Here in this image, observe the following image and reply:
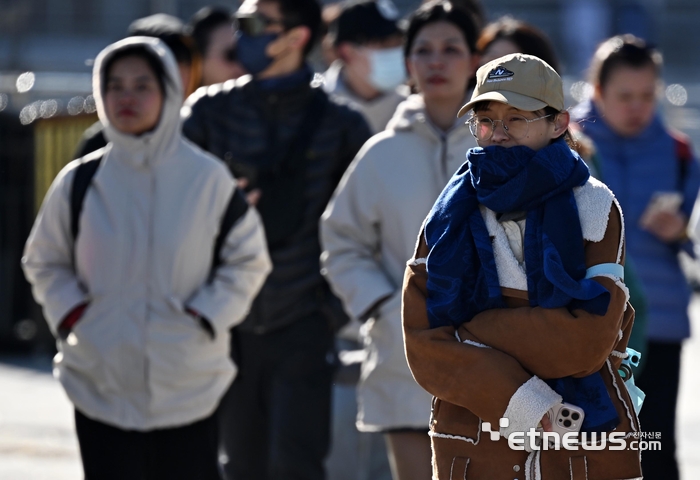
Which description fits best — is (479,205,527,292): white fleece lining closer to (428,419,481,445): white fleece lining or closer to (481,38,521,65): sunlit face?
(428,419,481,445): white fleece lining

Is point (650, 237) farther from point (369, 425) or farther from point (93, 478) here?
point (93, 478)

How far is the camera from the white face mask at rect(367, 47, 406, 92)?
813 cm

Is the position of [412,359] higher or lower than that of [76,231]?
lower

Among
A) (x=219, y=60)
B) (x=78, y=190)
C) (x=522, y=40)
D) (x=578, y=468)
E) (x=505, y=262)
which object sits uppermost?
(x=219, y=60)

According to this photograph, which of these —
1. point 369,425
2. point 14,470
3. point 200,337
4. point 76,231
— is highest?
point 76,231

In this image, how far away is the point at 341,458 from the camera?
254 inches

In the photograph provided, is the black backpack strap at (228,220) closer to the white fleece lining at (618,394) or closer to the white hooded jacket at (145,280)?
the white hooded jacket at (145,280)

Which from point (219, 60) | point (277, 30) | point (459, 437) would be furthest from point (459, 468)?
point (219, 60)

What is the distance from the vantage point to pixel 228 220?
208 inches

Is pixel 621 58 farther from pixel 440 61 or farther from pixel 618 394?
pixel 618 394

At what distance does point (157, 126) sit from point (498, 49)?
1.51 meters

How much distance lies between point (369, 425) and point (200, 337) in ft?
2.35

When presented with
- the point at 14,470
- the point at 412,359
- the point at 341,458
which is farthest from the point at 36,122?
the point at 412,359

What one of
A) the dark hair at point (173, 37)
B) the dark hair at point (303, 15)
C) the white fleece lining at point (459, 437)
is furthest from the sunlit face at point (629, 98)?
the white fleece lining at point (459, 437)
